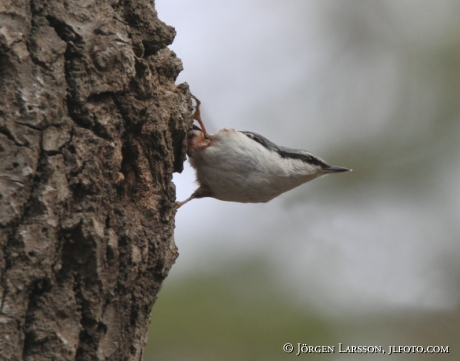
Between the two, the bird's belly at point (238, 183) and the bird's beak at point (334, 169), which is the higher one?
the bird's beak at point (334, 169)

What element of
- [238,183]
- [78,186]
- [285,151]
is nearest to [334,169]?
[285,151]

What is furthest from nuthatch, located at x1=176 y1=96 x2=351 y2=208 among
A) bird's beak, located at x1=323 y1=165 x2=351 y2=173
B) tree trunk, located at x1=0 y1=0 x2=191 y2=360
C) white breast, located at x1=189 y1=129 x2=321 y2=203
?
tree trunk, located at x1=0 y1=0 x2=191 y2=360

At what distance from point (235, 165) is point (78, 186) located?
205cm

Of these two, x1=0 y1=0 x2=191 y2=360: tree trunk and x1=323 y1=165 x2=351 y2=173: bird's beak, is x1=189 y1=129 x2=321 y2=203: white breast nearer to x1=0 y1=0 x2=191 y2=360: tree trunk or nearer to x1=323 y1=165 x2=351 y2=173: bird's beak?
x1=323 y1=165 x2=351 y2=173: bird's beak

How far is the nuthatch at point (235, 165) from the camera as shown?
3.94m

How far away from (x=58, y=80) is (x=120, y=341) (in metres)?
0.97

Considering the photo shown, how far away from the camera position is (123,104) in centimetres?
221

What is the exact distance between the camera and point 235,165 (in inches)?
155

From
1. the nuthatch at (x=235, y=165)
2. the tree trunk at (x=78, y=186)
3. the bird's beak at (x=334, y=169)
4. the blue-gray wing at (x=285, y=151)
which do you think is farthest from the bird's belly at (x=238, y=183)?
the tree trunk at (x=78, y=186)

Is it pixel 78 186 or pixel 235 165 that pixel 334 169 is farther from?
pixel 78 186

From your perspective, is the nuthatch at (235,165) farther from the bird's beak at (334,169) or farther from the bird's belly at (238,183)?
the bird's beak at (334,169)

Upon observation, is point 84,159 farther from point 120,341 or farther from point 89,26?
point 120,341

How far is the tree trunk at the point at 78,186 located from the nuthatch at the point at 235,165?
1.48 m

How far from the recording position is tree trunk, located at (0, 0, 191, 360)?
1.76 m
